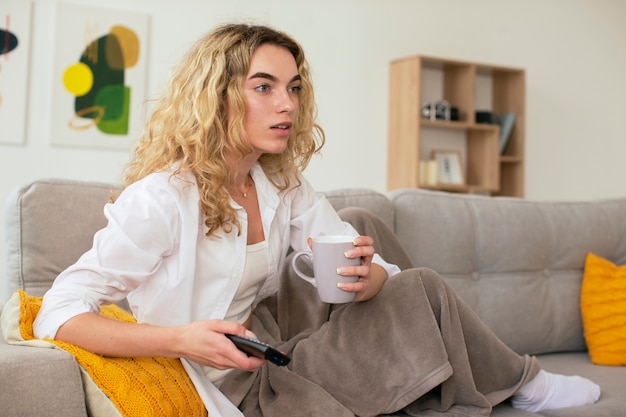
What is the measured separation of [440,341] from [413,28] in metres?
3.51

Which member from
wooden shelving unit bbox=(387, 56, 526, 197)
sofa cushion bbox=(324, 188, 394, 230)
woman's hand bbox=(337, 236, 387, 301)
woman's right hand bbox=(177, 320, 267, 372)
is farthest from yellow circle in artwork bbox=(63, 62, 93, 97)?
woman's right hand bbox=(177, 320, 267, 372)

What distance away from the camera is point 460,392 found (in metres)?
1.46

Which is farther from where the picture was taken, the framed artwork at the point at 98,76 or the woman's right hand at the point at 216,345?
the framed artwork at the point at 98,76

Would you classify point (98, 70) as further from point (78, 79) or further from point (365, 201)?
point (365, 201)

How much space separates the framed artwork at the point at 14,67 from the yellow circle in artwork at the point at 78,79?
0.66ft

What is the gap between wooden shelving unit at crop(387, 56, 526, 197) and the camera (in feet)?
14.3

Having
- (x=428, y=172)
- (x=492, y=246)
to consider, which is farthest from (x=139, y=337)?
(x=428, y=172)

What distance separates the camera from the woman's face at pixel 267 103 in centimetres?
147

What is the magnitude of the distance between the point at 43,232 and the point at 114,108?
2239mm

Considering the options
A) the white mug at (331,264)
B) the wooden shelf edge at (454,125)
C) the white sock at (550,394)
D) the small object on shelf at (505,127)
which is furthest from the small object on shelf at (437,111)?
the white mug at (331,264)

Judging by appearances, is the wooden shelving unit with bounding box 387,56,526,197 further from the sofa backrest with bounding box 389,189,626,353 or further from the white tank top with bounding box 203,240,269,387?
the white tank top with bounding box 203,240,269,387

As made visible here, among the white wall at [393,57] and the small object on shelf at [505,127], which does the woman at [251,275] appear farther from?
the small object on shelf at [505,127]

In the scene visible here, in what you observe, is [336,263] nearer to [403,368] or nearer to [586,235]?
[403,368]

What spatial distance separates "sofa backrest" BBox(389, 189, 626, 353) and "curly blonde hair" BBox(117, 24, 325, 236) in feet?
2.66
